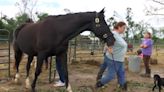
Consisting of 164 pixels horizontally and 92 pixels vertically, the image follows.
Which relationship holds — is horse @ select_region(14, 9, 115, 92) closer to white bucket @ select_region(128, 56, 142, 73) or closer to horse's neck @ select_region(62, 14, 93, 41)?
horse's neck @ select_region(62, 14, 93, 41)

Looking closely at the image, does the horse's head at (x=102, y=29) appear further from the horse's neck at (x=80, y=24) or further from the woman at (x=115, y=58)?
the woman at (x=115, y=58)

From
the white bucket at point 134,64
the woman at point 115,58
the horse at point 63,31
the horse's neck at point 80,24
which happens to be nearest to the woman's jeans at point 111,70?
the woman at point 115,58

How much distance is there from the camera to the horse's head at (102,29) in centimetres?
628

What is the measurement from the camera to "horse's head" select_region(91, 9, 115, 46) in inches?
247

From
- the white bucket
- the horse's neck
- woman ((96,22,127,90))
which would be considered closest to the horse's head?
the horse's neck

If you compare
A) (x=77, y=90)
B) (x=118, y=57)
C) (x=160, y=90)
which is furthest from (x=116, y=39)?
(x=160, y=90)

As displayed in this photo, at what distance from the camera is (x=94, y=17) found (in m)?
6.36

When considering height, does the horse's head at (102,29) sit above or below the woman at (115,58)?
above

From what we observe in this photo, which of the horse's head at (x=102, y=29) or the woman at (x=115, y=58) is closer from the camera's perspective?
the horse's head at (x=102, y=29)

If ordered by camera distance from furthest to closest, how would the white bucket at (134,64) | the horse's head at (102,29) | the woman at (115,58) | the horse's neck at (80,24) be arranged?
the white bucket at (134,64) < the woman at (115,58) < the horse's neck at (80,24) < the horse's head at (102,29)

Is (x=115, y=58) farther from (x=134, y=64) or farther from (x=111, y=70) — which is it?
(x=134, y=64)

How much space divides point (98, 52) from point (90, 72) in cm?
855

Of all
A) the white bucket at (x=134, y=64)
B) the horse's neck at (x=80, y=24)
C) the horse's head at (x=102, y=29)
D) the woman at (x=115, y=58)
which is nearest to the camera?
the horse's head at (x=102, y=29)

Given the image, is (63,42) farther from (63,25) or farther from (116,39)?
(116,39)
